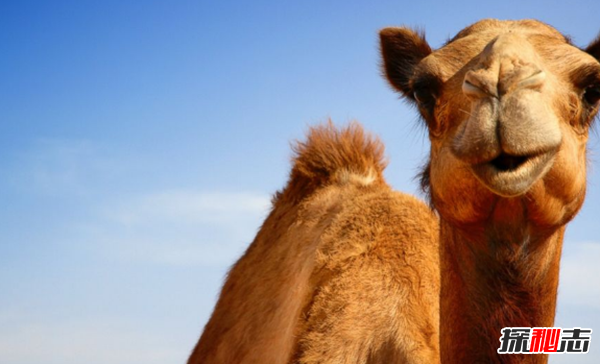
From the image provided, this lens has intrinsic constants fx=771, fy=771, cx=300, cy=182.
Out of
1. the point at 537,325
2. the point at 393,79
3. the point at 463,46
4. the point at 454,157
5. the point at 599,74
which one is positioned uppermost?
the point at 393,79

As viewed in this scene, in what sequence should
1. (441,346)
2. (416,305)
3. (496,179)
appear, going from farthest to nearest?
(416,305) → (441,346) → (496,179)

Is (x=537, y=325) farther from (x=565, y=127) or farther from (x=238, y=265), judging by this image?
(x=238, y=265)

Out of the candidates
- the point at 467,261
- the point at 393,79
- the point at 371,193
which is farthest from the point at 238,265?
the point at 467,261

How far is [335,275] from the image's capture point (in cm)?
529

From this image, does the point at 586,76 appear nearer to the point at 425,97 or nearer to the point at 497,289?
the point at 425,97

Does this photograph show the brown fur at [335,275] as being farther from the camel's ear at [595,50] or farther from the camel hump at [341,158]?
the camel's ear at [595,50]

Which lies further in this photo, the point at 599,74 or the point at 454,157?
the point at 599,74

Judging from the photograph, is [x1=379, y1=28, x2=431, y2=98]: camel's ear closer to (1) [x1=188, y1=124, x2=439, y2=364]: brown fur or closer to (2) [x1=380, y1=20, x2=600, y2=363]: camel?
(2) [x1=380, y1=20, x2=600, y2=363]: camel

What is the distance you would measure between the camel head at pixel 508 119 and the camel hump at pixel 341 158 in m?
2.30

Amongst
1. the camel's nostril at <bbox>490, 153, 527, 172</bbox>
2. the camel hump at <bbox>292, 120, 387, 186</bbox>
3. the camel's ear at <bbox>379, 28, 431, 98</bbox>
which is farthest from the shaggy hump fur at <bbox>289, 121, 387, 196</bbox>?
the camel's nostril at <bbox>490, 153, 527, 172</bbox>

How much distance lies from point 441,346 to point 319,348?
3.22 feet

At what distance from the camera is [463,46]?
4.07m

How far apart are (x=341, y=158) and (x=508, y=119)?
369cm

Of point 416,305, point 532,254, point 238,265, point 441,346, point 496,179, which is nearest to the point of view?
point 496,179
